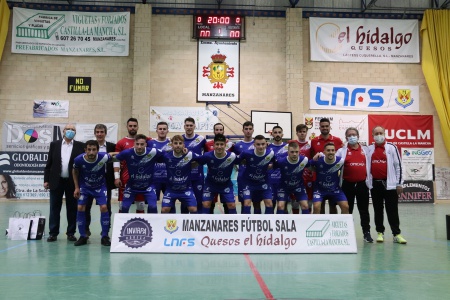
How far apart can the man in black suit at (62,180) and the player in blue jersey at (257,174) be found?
290cm

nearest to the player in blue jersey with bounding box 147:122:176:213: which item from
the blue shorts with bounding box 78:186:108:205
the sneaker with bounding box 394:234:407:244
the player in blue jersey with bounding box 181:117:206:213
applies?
the player in blue jersey with bounding box 181:117:206:213

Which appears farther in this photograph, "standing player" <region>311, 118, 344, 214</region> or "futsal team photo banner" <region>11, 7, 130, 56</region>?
"futsal team photo banner" <region>11, 7, 130, 56</region>

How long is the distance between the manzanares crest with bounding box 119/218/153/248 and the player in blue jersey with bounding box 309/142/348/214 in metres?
2.76

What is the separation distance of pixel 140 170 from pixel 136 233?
1.12m

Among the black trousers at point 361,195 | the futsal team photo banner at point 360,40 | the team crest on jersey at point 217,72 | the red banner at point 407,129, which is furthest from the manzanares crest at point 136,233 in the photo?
the red banner at point 407,129

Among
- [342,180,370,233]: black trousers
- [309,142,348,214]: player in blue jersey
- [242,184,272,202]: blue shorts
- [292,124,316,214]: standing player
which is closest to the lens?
[309,142,348,214]: player in blue jersey

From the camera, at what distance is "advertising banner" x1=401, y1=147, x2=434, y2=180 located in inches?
674

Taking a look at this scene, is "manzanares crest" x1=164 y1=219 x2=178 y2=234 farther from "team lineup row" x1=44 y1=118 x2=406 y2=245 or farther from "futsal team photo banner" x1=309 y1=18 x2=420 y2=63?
"futsal team photo banner" x1=309 y1=18 x2=420 y2=63

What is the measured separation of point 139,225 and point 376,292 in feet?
10.7

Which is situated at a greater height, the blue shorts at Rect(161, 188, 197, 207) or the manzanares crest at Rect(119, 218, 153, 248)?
the blue shorts at Rect(161, 188, 197, 207)

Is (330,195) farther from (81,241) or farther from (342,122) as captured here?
(342,122)

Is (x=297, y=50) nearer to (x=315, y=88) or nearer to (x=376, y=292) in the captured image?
(x=315, y=88)

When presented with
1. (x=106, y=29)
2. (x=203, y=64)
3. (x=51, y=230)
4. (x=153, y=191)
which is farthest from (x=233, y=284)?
(x=106, y=29)

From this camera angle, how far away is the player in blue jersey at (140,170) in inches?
249
